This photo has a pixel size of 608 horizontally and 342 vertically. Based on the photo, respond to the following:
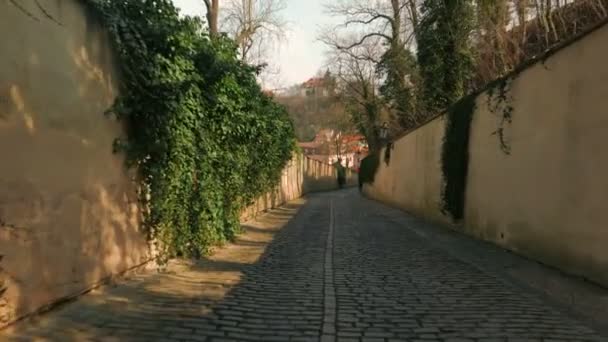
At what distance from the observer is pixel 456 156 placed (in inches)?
522

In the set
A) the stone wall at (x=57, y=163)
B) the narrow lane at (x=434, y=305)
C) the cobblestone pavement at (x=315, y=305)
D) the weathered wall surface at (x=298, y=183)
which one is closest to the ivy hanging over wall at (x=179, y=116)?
the stone wall at (x=57, y=163)

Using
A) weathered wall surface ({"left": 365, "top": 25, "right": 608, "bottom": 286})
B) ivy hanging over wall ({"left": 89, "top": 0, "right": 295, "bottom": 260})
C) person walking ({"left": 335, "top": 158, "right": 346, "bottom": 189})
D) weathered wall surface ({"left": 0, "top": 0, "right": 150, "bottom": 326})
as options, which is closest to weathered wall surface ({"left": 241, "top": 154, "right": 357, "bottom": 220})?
person walking ({"left": 335, "top": 158, "right": 346, "bottom": 189})

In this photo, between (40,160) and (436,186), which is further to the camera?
(436,186)

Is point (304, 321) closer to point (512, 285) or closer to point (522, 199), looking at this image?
point (512, 285)

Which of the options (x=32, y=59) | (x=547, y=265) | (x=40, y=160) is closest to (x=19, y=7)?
(x=32, y=59)

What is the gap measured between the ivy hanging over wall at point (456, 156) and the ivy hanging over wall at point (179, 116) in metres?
4.98

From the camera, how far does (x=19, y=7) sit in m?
4.86

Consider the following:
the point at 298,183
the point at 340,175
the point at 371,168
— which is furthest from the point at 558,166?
the point at 340,175

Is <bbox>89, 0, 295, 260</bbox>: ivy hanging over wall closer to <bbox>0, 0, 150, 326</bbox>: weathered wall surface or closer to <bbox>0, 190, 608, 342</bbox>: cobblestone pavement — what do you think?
<bbox>0, 0, 150, 326</bbox>: weathered wall surface

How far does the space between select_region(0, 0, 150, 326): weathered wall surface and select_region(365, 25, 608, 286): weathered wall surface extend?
5830mm

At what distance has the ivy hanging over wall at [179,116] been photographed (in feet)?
23.3

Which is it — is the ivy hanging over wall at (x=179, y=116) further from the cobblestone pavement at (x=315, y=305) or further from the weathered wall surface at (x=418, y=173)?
the weathered wall surface at (x=418, y=173)

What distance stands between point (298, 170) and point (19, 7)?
101 ft

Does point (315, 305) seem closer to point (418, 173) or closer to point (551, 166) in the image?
point (551, 166)
